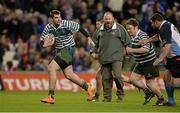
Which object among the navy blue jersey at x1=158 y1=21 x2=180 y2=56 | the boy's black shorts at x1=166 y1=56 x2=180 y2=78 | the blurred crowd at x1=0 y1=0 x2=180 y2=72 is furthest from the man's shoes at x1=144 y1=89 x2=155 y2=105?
the blurred crowd at x1=0 y1=0 x2=180 y2=72

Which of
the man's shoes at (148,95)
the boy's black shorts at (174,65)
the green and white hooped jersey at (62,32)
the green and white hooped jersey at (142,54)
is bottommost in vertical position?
the man's shoes at (148,95)

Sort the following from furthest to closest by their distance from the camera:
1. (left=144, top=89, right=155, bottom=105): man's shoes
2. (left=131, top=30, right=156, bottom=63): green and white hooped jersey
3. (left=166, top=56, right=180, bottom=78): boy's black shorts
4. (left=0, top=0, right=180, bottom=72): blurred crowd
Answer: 1. (left=0, top=0, right=180, bottom=72): blurred crowd
2. (left=131, top=30, right=156, bottom=63): green and white hooped jersey
3. (left=144, top=89, right=155, bottom=105): man's shoes
4. (left=166, top=56, right=180, bottom=78): boy's black shorts

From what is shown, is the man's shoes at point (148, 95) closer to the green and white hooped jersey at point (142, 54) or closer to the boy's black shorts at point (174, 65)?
the green and white hooped jersey at point (142, 54)

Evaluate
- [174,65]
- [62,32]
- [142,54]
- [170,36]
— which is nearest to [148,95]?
[142,54]

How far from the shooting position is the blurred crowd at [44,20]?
28672 millimetres

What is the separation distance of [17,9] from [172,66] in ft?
48.9

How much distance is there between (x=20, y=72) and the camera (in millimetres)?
27625

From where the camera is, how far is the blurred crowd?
28.7m

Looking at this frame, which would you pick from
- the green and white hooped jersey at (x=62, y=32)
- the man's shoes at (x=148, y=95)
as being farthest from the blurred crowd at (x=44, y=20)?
the man's shoes at (x=148, y=95)

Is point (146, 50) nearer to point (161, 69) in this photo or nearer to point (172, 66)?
point (172, 66)

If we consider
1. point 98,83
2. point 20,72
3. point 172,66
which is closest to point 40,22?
point 20,72

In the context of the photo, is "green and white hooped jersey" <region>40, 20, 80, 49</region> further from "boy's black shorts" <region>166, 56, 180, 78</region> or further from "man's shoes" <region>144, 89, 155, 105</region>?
"boy's black shorts" <region>166, 56, 180, 78</region>

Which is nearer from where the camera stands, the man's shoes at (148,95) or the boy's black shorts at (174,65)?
the boy's black shorts at (174,65)

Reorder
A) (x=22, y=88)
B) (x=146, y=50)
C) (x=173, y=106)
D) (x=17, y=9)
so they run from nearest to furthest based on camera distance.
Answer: (x=173, y=106), (x=146, y=50), (x=22, y=88), (x=17, y=9)
